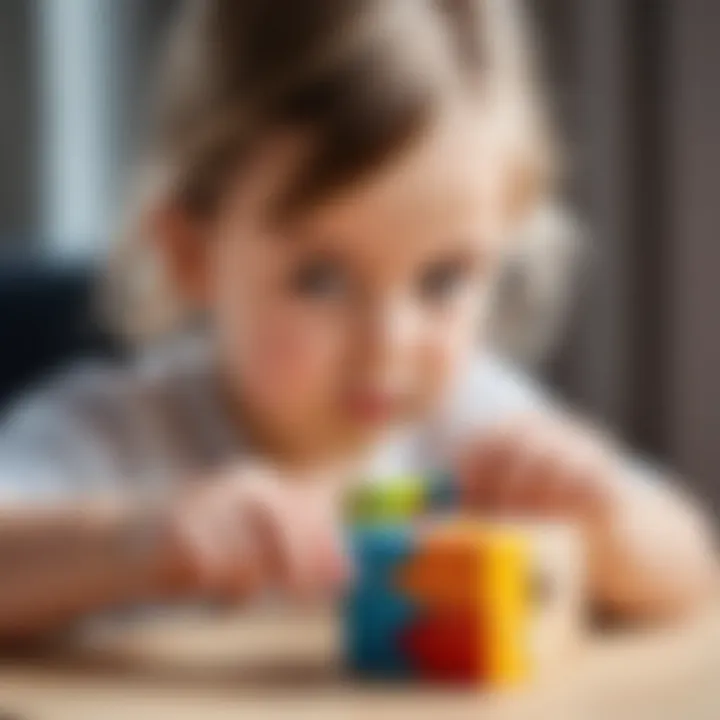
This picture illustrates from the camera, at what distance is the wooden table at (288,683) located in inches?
15.1

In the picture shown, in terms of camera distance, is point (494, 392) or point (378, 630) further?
point (494, 392)

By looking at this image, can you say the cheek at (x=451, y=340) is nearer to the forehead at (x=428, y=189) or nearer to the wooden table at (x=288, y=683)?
the forehead at (x=428, y=189)

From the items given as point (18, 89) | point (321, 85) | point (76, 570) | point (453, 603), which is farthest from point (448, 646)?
point (18, 89)

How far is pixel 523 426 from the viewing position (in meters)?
0.64

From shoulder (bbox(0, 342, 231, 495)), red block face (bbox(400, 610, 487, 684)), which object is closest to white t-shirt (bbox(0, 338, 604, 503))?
shoulder (bbox(0, 342, 231, 495))

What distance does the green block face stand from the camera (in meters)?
0.55

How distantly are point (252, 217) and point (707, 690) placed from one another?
287 mm

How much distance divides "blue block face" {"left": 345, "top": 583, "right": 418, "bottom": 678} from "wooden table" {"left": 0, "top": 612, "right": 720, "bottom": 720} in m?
0.01

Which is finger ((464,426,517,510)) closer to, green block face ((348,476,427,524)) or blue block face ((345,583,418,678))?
green block face ((348,476,427,524))

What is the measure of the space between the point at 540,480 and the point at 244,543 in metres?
0.14

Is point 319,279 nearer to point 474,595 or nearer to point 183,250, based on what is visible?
point 183,250

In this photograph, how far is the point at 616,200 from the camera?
704 millimetres

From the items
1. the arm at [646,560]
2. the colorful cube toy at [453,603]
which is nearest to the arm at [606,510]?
the arm at [646,560]

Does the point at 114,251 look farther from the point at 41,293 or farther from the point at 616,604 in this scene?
the point at 616,604
